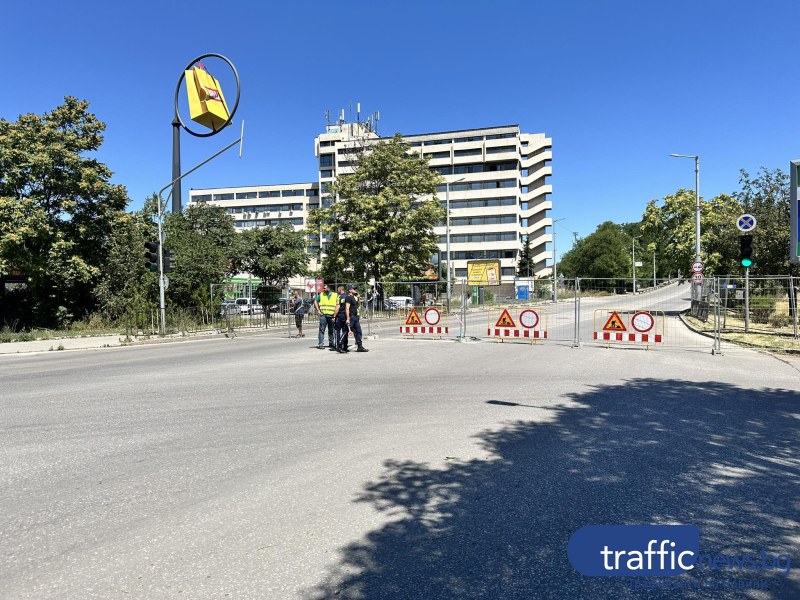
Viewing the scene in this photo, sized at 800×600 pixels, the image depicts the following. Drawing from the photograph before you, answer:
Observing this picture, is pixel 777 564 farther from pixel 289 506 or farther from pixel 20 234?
pixel 20 234

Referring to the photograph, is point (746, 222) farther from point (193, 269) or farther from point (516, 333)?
point (193, 269)

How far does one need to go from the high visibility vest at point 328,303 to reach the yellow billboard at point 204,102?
49.7ft

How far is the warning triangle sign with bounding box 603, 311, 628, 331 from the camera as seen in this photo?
15367 mm

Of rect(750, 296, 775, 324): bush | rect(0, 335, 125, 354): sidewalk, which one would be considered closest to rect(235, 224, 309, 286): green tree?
rect(0, 335, 125, 354): sidewalk

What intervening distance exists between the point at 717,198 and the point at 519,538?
39467 millimetres

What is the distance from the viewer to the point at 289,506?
411 cm

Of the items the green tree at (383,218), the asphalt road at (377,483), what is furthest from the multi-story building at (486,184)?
the asphalt road at (377,483)

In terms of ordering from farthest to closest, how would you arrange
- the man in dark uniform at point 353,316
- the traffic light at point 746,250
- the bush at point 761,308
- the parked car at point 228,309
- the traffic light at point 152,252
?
the parked car at point 228,309 → the traffic light at point 152,252 → the bush at point 761,308 → the traffic light at point 746,250 → the man in dark uniform at point 353,316

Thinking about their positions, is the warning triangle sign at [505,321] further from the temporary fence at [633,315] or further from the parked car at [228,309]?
the parked car at [228,309]

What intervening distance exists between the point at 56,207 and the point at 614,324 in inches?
950

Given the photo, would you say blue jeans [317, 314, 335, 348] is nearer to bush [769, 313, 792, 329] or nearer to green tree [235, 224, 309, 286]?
bush [769, 313, 792, 329]

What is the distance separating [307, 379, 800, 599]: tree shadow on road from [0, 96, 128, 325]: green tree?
932 inches

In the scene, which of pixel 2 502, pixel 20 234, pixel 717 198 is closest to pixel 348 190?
pixel 20 234

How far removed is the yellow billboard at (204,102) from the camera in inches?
1037
